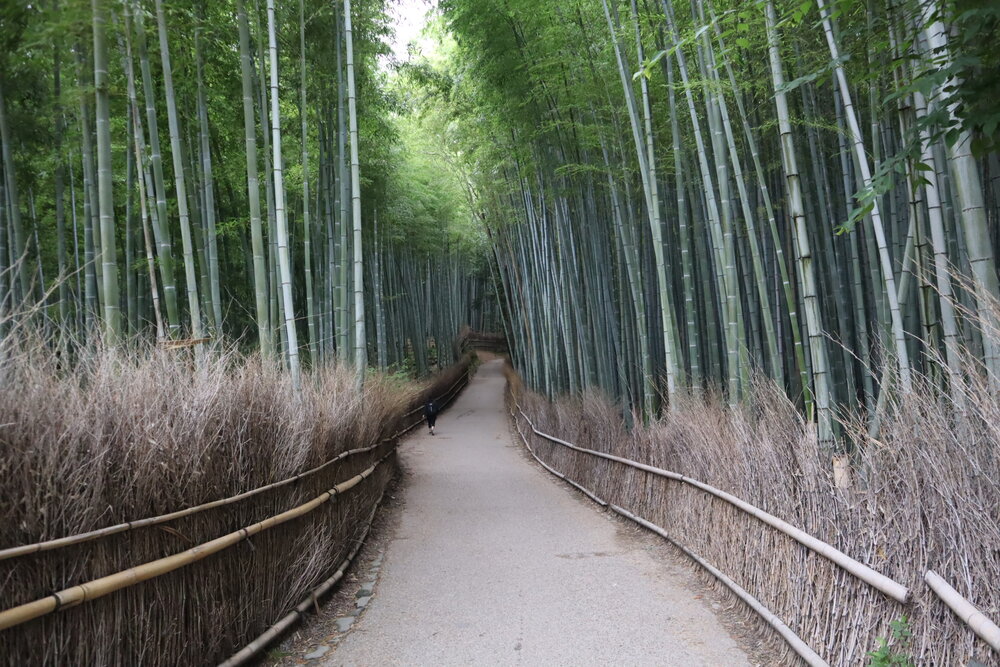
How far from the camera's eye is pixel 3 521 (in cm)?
172

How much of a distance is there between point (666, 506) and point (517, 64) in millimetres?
4515

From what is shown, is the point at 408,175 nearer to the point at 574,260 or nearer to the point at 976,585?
the point at 574,260

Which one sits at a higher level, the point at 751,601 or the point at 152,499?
the point at 152,499

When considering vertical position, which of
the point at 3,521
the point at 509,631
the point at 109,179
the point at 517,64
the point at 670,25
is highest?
the point at 517,64

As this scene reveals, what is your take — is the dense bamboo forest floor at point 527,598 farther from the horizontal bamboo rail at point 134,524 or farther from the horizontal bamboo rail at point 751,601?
the horizontal bamboo rail at point 134,524

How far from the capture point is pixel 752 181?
587 cm

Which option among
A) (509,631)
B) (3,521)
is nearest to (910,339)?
(509,631)

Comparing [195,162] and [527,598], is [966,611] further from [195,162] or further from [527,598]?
[195,162]

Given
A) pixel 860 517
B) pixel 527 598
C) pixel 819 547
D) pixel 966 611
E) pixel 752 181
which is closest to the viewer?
pixel 966 611

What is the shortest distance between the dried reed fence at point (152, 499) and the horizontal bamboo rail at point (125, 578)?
3 cm

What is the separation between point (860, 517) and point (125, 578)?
6.99ft

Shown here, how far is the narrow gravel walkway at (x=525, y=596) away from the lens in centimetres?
284

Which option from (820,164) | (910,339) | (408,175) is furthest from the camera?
(408,175)

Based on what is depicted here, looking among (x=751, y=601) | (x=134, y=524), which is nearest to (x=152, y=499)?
(x=134, y=524)
